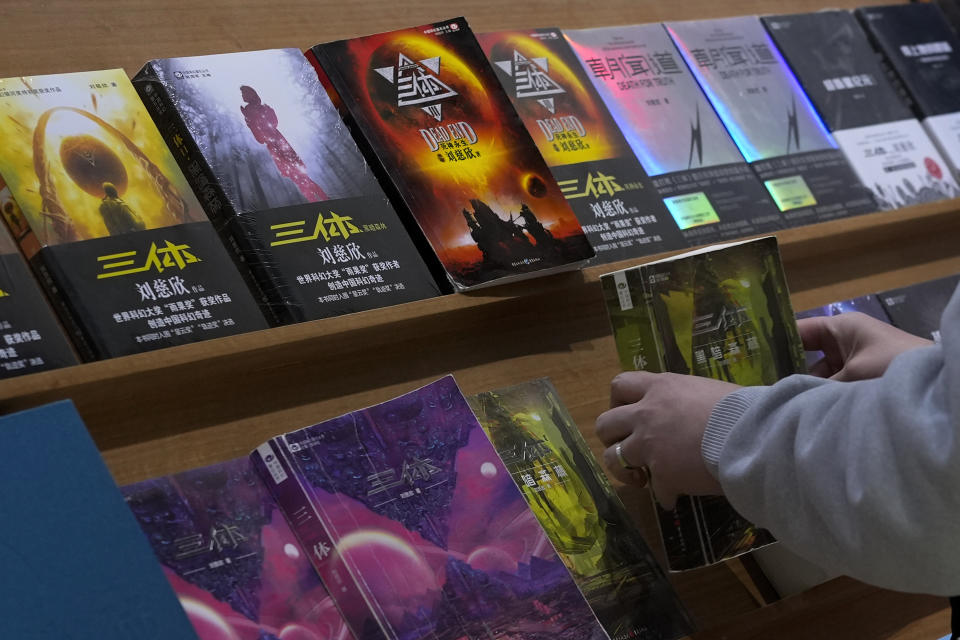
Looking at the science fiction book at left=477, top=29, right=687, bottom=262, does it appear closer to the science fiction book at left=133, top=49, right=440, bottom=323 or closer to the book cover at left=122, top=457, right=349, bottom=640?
the science fiction book at left=133, top=49, right=440, bottom=323

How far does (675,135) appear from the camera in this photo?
1904mm

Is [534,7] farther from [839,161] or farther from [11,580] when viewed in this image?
[11,580]

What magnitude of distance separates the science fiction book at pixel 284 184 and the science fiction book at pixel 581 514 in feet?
0.74

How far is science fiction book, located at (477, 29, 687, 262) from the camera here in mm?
1731

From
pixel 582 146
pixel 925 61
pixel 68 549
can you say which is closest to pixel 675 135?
pixel 582 146

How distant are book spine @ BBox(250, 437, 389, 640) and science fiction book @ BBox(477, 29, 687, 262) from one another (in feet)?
2.11

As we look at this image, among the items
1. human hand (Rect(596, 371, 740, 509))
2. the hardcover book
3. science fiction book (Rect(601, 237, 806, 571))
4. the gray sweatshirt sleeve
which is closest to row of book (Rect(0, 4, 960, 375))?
the hardcover book

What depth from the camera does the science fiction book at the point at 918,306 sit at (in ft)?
6.38

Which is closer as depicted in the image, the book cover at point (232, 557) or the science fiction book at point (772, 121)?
the book cover at point (232, 557)

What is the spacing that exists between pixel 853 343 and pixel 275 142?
89cm

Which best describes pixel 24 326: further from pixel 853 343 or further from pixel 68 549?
pixel 853 343

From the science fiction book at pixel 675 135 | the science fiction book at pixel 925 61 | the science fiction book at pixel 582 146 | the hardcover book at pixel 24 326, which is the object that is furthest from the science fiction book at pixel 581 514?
the science fiction book at pixel 925 61

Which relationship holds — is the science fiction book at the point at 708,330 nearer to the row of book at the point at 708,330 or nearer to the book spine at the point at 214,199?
the row of book at the point at 708,330

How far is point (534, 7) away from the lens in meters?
1.97
